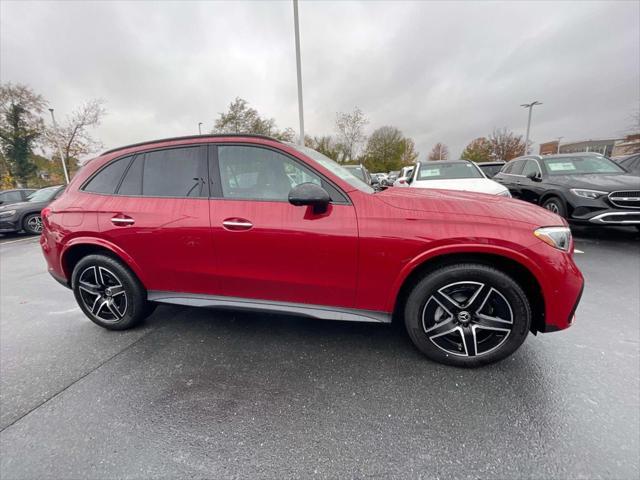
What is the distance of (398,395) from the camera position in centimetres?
186

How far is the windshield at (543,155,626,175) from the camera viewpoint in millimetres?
5723

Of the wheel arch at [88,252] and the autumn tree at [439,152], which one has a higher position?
the autumn tree at [439,152]

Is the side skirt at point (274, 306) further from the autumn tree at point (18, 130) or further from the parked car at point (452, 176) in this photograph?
the autumn tree at point (18, 130)

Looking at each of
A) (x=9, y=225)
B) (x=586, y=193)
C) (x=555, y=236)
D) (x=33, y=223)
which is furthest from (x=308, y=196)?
(x=9, y=225)

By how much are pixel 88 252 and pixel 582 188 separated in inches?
296

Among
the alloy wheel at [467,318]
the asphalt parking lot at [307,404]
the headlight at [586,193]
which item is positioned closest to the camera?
the asphalt parking lot at [307,404]

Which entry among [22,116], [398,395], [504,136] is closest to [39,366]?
[398,395]

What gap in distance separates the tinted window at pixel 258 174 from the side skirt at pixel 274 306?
874mm

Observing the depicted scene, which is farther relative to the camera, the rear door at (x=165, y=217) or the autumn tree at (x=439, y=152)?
the autumn tree at (x=439, y=152)

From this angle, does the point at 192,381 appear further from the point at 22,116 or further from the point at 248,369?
the point at 22,116

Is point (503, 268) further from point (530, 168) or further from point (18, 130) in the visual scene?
point (18, 130)


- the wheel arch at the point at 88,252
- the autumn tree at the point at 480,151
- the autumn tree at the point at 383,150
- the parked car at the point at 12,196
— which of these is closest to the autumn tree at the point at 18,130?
the parked car at the point at 12,196

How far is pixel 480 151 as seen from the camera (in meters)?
40.3

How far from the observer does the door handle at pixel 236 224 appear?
2119 millimetres
